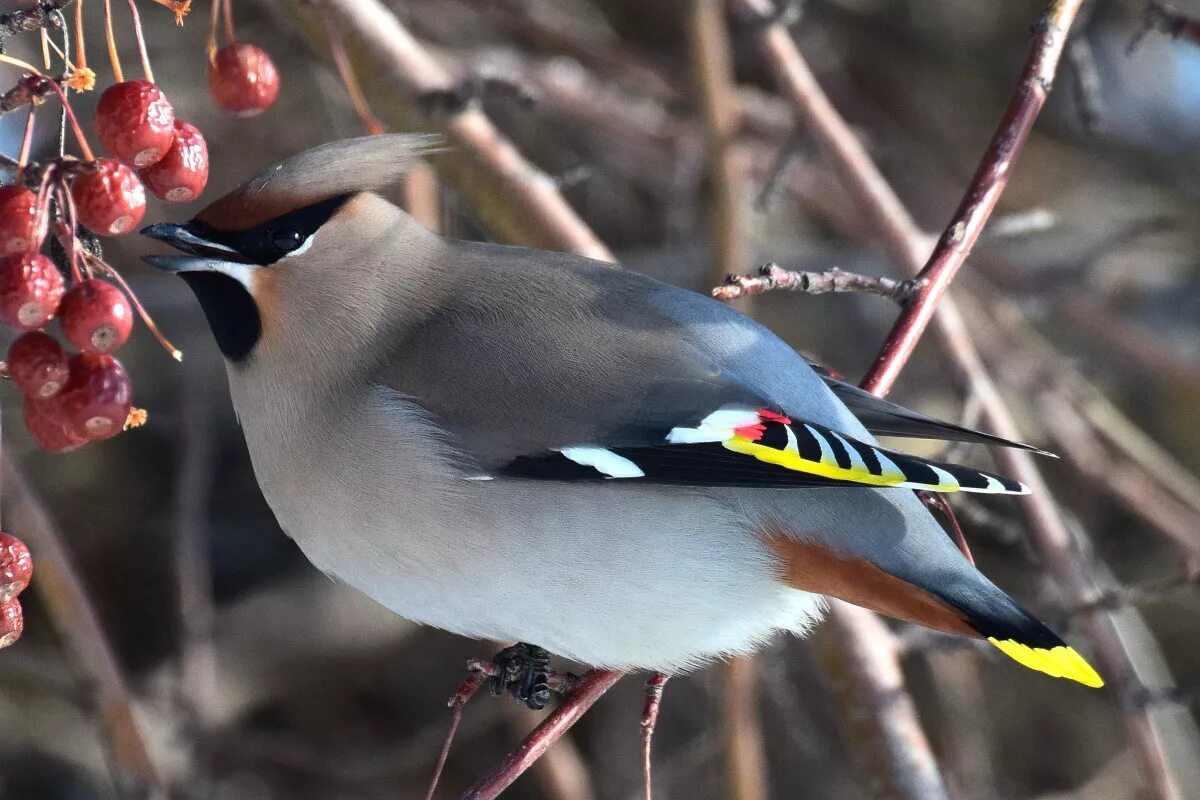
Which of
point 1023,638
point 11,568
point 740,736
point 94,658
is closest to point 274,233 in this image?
point 11,568

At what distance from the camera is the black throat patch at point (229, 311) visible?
2.42 m

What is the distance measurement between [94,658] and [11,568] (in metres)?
1.54

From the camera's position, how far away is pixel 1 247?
1571 millimetres

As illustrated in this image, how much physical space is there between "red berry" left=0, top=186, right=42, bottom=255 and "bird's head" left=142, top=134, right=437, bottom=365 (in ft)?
2.31

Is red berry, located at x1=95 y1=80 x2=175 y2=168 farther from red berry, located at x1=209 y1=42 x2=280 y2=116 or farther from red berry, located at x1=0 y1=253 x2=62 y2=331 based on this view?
red berry, located at x1=209 y1=42 x2=280 y2=116

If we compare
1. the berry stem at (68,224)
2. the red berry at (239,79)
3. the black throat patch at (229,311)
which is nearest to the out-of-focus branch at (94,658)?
the black throat patch at (229,311)

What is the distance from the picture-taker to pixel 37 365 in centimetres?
166

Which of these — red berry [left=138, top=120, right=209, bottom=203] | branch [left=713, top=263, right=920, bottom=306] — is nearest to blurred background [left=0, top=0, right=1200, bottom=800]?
branch [left=713, top=263, right=920, bottom=306]

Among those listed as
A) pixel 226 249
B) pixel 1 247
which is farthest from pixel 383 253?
pixel 1 247

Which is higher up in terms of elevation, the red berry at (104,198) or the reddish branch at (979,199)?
the reddish branch at (979,199)

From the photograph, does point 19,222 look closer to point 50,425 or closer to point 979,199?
point 50,425

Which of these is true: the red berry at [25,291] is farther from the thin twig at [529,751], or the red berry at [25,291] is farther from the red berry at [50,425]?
the thin twig at [529,751]

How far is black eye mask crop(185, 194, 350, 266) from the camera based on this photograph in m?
2.35

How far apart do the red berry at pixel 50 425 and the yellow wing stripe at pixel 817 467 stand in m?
0.96
